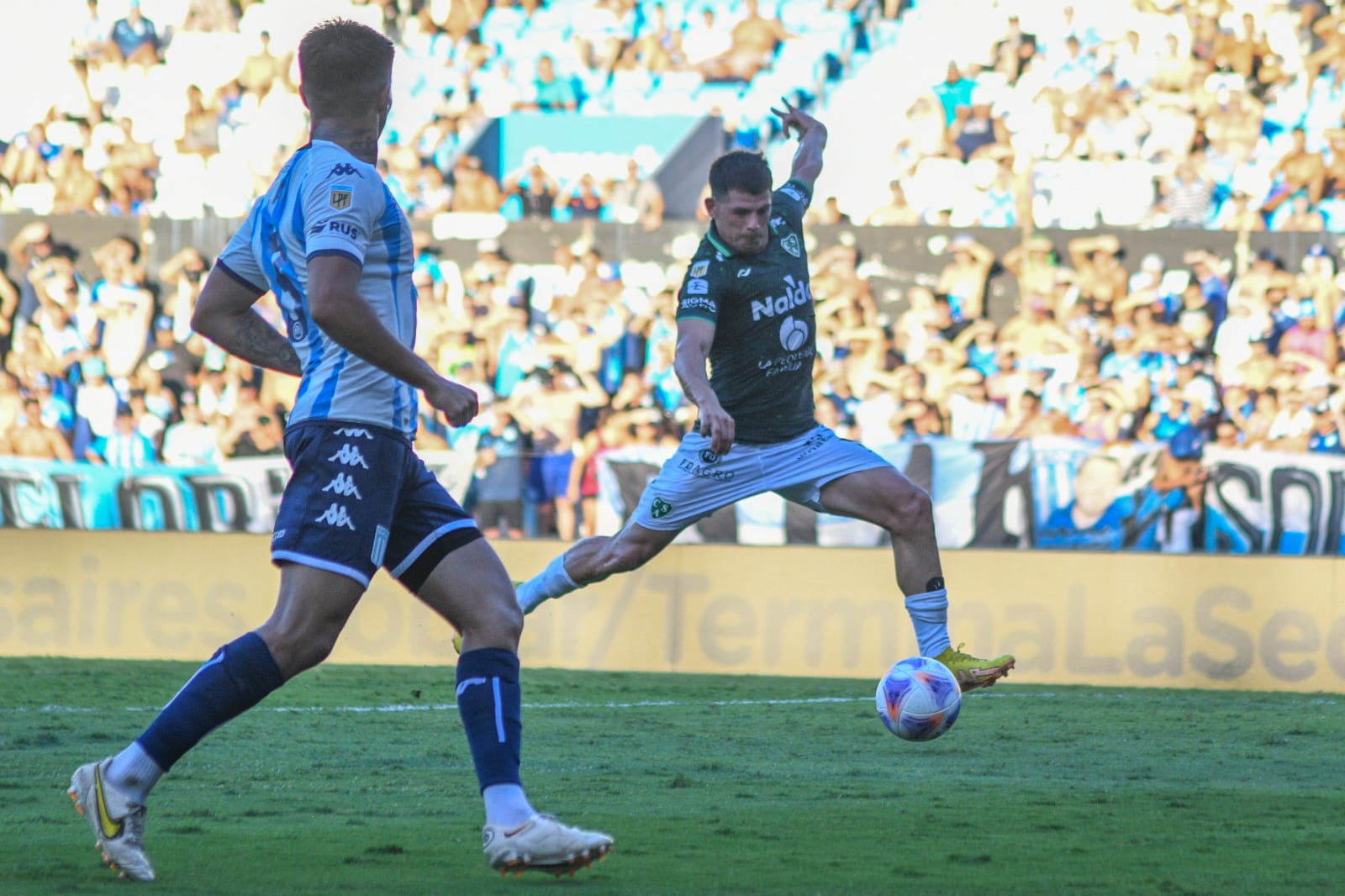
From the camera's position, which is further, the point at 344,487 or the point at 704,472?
the point at 704,472

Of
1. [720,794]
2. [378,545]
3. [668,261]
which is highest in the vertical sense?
[668,261]

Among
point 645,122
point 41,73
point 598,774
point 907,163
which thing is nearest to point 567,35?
point 645,122

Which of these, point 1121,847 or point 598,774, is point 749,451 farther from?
point 1121,847

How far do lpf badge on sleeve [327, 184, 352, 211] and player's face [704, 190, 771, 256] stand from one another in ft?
9.78

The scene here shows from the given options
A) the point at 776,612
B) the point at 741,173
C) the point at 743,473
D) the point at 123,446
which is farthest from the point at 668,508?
the point at 123,446

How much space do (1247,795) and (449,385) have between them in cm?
353

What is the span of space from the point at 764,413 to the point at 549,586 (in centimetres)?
134

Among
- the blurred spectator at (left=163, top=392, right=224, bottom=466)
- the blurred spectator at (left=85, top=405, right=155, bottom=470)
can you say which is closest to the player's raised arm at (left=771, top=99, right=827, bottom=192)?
the blurred spectator at (left=163, top=392, right=224, bottom=466)

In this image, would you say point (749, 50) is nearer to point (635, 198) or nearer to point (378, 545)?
point (635, 198)

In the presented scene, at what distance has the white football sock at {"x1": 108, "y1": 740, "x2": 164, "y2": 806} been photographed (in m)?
4.27

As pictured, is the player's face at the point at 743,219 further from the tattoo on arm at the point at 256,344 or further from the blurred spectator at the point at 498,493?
the blurred spectator at the point at 498,493

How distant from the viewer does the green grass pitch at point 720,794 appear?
14.6ft

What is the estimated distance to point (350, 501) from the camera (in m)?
4.25

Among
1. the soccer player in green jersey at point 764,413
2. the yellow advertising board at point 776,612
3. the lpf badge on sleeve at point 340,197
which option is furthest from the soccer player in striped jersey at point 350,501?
the yellow advertising board at point 776,612
